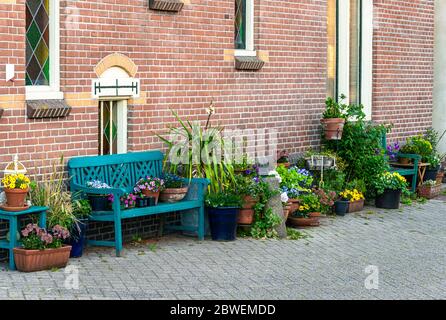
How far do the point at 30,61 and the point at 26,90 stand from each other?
1.15 feet

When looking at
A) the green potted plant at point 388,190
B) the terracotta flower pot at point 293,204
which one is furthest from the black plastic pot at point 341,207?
the terracotta flower pot at point 293,204

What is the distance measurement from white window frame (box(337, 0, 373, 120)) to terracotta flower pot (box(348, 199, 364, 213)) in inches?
95.4

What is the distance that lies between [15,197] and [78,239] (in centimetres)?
100

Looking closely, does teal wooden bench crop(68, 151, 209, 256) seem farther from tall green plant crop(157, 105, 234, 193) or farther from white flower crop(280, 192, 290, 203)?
white flower crop(280, 192, 290, 203)

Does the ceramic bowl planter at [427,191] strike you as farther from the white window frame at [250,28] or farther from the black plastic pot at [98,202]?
the black plastic pot at [98,202]

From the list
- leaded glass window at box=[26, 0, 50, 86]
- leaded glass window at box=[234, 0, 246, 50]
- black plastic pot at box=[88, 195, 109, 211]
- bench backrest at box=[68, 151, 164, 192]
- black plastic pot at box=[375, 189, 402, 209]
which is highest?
leaded glass window at box=[234, 0, 246, 50]

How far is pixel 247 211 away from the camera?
12.5m

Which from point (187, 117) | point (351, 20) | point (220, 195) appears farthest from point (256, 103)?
point (351, 20)

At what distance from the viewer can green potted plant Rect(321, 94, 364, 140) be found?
50.9ft

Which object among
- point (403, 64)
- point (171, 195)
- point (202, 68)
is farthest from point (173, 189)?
point (403, 64)

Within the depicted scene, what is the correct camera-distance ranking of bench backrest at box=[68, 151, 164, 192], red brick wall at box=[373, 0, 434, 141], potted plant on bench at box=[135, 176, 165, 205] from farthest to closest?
red brick wall at box=[373, 0, 434, 141] < potted plant on bench at box=[135, 176, 165, 205] < bench backrest at box=[68, 151, 164, 192]

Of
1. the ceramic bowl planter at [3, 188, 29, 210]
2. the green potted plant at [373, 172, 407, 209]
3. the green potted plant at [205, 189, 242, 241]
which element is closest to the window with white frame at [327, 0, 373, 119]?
the green potted plant at [373, 172, 407, 209]

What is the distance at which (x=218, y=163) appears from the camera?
12.6 m

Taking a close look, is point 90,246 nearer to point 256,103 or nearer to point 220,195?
point 220,195
